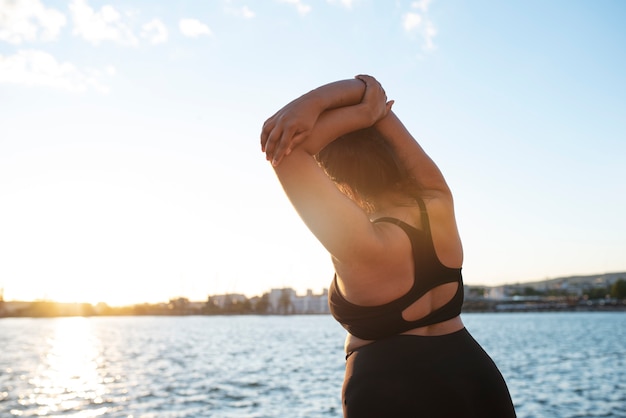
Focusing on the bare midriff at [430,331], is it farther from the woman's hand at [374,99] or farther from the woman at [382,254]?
the woman's hand at [374,99]

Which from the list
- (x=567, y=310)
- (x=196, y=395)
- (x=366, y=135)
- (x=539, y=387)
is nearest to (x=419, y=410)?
(x=366, y=135)

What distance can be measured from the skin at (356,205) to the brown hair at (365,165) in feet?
0.08

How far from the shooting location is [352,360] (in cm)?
173

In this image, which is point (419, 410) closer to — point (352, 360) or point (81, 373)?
point (352, 360)

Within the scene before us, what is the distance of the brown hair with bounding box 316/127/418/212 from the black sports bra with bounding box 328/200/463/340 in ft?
0.54

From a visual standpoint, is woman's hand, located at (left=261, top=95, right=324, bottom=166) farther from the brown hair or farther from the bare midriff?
the bare midriff

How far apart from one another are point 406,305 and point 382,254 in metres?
0.19

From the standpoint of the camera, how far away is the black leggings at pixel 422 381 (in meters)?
1.60

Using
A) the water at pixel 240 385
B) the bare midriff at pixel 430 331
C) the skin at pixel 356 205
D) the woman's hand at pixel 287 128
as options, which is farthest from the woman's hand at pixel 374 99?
the water at pixel 240 385

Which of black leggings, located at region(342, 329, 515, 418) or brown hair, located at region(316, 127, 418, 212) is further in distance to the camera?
brown hair, located at region(316, 127, 418, 212)

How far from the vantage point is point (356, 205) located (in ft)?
4.96

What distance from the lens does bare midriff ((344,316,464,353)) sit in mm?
1690

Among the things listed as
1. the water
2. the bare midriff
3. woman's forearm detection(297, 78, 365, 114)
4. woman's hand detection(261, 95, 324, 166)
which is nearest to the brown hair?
woman's forearm detection(297, 78, 365, 114)

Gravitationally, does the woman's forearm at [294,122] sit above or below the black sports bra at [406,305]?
above
